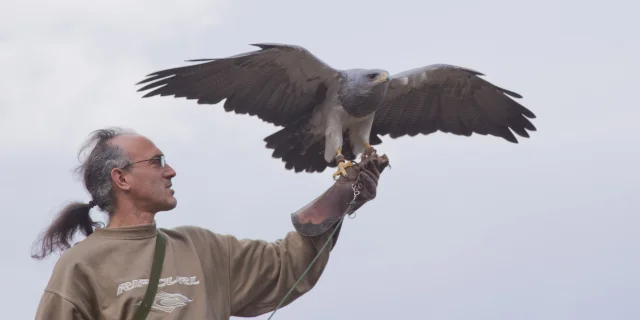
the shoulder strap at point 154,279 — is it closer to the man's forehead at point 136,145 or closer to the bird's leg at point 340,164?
the man's forehead at point 136,145

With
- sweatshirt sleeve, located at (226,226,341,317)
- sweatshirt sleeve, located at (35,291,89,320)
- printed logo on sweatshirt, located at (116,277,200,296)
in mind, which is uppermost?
sweatshirt sleeve, located at (226,226,341,317)

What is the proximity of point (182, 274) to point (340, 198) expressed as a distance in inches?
33.0

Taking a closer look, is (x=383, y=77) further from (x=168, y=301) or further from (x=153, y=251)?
(x=168, y=301)

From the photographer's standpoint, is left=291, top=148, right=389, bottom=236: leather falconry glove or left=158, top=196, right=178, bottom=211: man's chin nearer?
left=158, top=196, right=178, bottom=211: man's chin

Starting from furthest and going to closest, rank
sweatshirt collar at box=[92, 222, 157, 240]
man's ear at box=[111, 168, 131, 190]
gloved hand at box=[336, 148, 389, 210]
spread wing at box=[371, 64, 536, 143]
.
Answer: spread wing at box=[371, 64, 536, 143] → gloved hand at box=[336, 148, 389, 210] → man's ear at box=[111, 168, 131, 190] → sweatshirt collar at box=[92, 222, 157, 240]

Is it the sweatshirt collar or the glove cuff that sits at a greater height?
the glove cuff

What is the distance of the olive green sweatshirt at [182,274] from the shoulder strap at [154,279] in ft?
0.07

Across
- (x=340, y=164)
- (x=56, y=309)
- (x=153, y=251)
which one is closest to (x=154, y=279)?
(x=153, y=251)

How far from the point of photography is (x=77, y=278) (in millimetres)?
3152

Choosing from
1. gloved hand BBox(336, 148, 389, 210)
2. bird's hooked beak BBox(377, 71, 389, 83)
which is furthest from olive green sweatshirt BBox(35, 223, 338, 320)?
bird's hooked beak BBox(377, 71, 389, 83)

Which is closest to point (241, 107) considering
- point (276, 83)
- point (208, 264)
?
point (276, 83)

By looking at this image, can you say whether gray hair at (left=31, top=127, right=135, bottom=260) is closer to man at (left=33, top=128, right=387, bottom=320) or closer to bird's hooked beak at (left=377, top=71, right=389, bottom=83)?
man at (left=33, top=128, right=387, bottom=320)

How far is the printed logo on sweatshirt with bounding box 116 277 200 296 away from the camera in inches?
125

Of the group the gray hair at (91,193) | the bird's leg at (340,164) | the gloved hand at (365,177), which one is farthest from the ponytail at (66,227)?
the bird's leg at (340,164)
